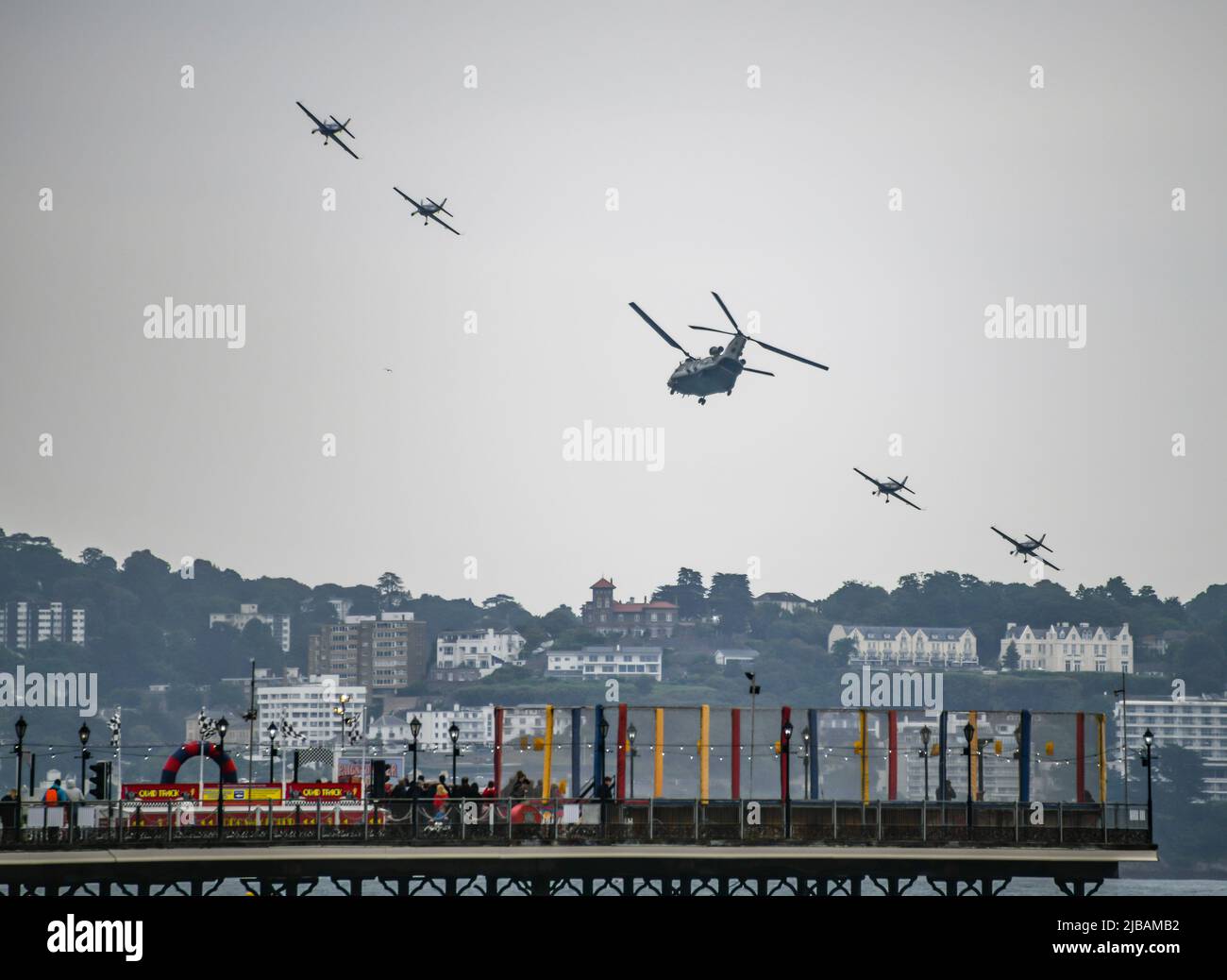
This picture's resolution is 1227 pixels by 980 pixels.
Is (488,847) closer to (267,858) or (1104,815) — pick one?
(267,858)

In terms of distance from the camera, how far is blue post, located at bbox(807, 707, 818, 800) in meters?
85.6

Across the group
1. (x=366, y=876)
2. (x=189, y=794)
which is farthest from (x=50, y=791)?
(x=366, y=876)

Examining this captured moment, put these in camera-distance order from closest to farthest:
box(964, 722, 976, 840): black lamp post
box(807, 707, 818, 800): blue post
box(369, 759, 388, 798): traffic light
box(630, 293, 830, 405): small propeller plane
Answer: box(964, 722, 976, 840): black lamp post → box(807, 707, 818, 800): blue post → box(369, 759, 388, 798): traffic light → box(630, 293, 830, 405): small propeller plane

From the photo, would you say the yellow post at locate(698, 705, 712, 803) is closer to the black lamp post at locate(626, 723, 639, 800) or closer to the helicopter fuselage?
the black lamp post at locate(626, 723, 639, 800)

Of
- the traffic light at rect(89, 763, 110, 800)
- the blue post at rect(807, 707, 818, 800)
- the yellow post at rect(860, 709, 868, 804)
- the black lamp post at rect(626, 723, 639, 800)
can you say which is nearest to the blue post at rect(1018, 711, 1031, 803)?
the yellow post at rect(860, 709, 868, 804)

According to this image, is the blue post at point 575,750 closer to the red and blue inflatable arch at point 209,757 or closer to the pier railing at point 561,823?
the pier railing at point 561,823

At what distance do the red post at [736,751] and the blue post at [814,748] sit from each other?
269 cm

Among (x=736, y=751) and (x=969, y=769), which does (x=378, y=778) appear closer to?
(x=736, y=751)

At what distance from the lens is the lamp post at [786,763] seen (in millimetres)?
80625

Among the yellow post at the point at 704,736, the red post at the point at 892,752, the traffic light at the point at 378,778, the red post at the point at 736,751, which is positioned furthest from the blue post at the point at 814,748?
the traffic light at the point at 378,778

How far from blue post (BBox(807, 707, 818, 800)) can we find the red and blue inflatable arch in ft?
71.4
